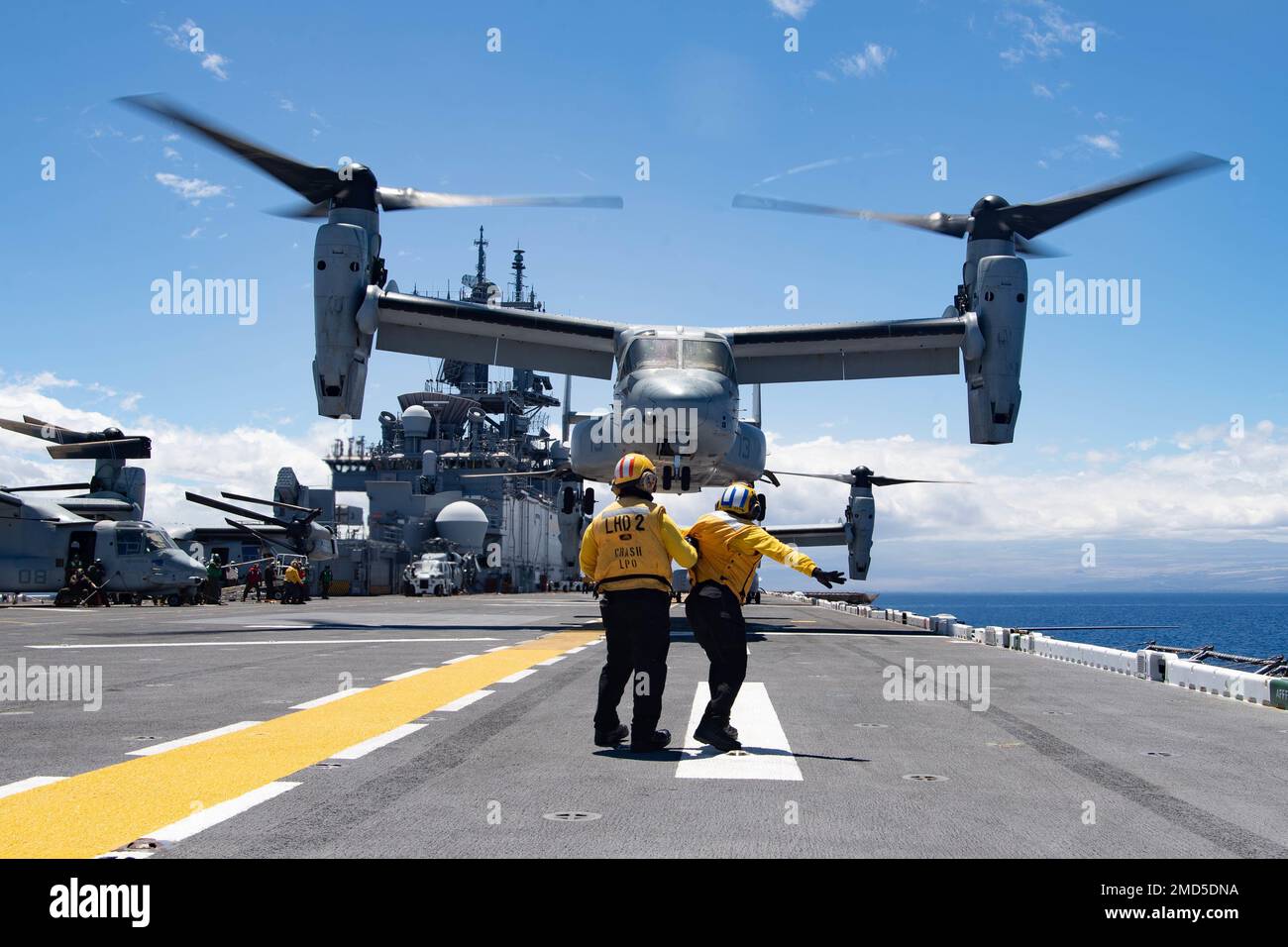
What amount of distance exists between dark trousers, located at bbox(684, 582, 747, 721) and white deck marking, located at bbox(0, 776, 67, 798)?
4.07 metres

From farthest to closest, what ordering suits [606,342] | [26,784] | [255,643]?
[606,342] → [255,643] → [26,784]

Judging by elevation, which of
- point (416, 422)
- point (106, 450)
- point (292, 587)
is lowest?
point (292, 587)

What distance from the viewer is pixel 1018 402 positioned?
23.0 m

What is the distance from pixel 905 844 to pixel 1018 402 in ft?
66.2

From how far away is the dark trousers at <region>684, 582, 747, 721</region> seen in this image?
23.3 feet

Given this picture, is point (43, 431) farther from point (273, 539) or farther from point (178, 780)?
point (178, 780)

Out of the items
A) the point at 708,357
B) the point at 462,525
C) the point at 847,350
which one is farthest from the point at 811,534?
the point at 462,525

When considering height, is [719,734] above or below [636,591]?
below

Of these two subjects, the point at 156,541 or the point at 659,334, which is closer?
the point at 659,334

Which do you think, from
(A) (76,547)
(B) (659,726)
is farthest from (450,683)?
(A) (76,547)

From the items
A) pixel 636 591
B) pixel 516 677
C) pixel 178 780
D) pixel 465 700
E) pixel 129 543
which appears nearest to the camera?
pixel 178 780

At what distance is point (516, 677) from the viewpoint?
469 inches

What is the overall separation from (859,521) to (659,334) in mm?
14017

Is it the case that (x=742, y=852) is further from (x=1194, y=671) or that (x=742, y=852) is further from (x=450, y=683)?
(x=1194, y=671)
